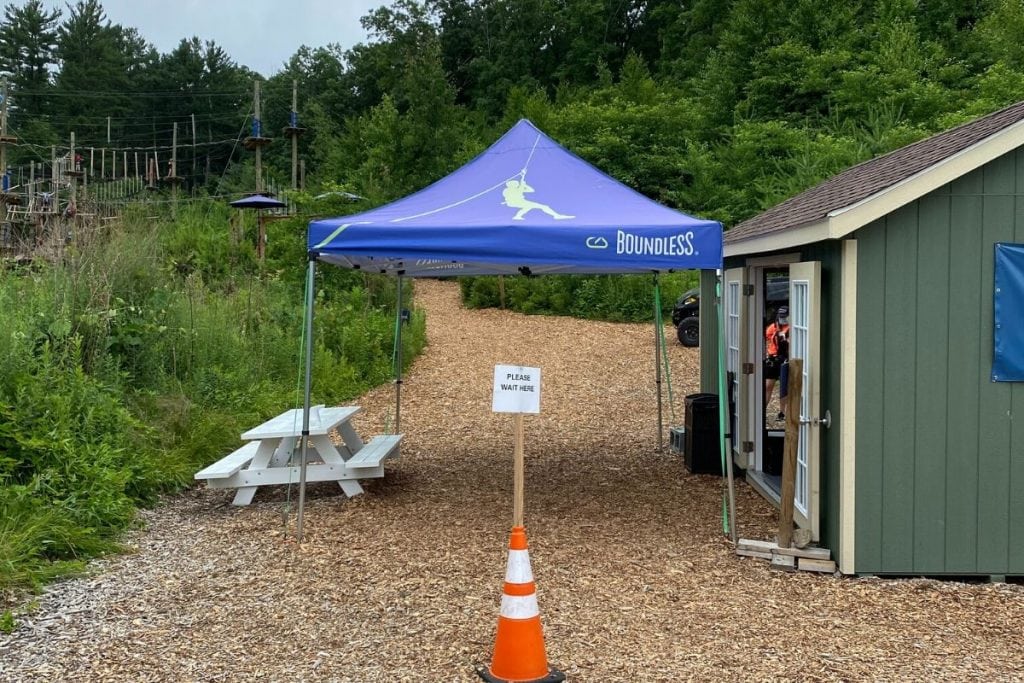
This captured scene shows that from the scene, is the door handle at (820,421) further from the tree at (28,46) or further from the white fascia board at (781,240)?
the tree at (28,46)

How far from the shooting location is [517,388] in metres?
4.31

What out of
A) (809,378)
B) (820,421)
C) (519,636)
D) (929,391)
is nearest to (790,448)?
(820,421)

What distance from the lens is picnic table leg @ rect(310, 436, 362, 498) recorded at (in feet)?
23.3

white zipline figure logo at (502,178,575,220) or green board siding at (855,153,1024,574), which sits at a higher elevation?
white zipline figure logo at (502,178,575,220)

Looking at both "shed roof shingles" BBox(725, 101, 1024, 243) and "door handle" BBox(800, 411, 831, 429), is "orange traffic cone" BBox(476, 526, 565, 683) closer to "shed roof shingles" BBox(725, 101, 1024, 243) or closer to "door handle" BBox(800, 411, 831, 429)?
"door handle" BBox(800, 411, 831, 429)

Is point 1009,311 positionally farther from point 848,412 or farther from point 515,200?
point 515,200

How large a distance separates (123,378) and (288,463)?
2.37 metres

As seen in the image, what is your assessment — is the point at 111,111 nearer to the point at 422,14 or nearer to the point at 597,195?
the point at 422,14

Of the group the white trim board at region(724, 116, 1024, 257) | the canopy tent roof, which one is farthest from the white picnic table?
the white trim board at region(724, 116, 1024, 257)

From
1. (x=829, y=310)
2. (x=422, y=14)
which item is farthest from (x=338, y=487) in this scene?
(x=422, y=14)

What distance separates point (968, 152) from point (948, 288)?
0.80 metres

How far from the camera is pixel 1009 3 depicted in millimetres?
24312

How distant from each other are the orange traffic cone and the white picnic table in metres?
3.24

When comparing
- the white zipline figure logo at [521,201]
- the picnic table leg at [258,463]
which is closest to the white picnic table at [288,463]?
the picnic table leg at [258,463]
